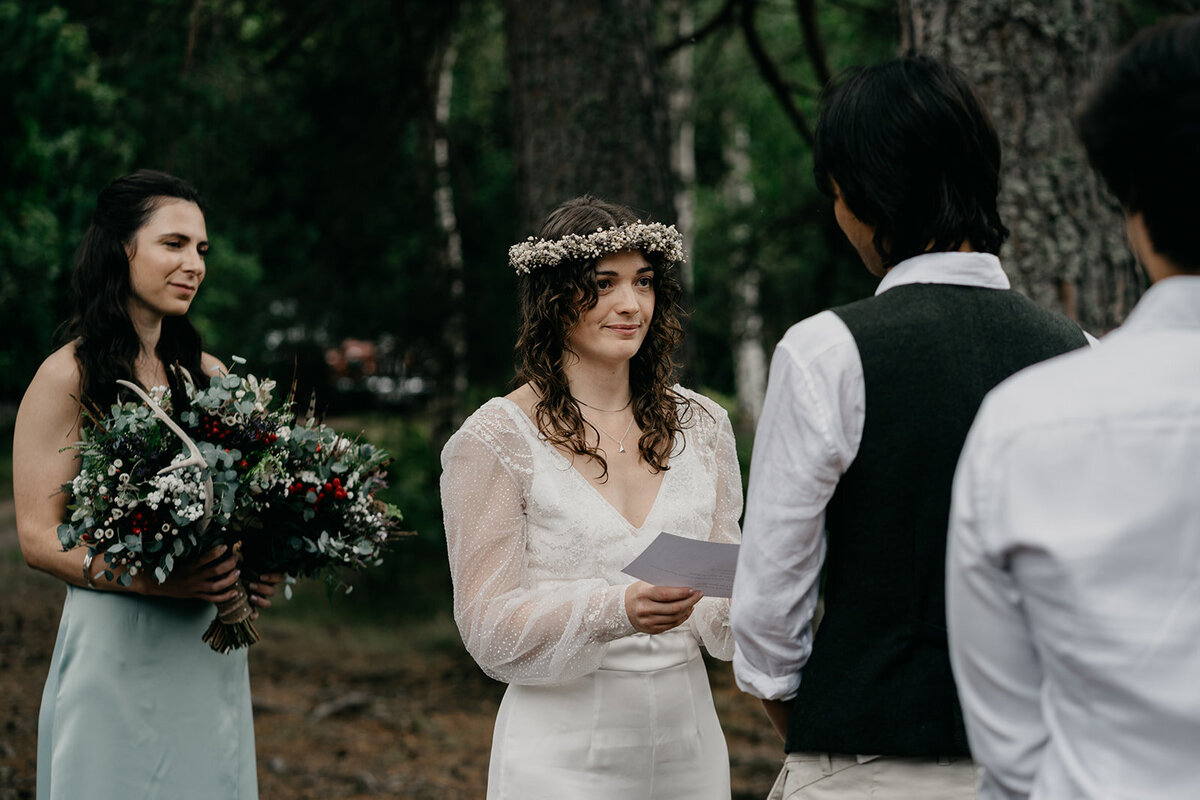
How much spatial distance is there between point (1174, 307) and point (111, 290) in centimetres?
304

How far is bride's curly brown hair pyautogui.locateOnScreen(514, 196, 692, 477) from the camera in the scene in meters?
3.00

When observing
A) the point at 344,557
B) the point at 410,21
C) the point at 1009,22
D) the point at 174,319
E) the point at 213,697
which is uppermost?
the point at 410,21

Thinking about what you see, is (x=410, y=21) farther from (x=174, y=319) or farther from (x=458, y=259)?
(x=174, y=319)

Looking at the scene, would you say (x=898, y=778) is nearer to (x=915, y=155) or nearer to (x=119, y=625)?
(x=915, y=155)

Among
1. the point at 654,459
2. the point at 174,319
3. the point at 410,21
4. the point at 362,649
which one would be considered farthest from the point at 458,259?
the point at 654,459

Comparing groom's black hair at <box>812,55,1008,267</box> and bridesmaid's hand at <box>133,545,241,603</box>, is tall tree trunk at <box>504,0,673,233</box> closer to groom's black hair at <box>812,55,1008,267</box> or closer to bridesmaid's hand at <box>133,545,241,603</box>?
bridesmaid's hand at <box>133,545,241,603</box>

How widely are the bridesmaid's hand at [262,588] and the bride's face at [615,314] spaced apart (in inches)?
47.3

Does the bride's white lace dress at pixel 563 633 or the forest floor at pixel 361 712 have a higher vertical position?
the bride's white lace dress at pixel 563 633

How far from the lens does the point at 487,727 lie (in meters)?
7.69

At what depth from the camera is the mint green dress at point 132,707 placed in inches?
126

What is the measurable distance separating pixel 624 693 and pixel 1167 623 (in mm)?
1731

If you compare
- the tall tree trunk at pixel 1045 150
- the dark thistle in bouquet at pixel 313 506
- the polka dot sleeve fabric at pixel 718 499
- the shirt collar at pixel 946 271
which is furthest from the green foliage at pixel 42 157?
the shirt collar at pixel 946 271

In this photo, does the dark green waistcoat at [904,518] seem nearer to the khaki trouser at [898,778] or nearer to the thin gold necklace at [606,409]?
the khaki trouser at [898,778]

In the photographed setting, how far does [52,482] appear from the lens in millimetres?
3248
